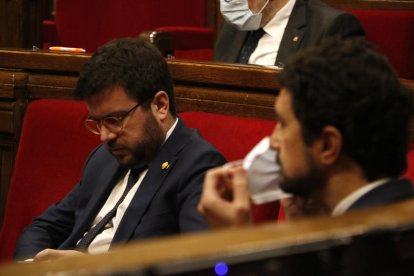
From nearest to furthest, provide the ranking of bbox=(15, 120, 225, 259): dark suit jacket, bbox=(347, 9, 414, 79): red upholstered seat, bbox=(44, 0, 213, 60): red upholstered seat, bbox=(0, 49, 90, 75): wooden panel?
bbox=(15, 120, 225, 259): dark suit jacket → bbox=(0, 49, 90, 75): wooden panel → bbox=(347, 9, 414, 79): red upholstered seat → bbox=(44, 0, 213, 60): red upholstered seat

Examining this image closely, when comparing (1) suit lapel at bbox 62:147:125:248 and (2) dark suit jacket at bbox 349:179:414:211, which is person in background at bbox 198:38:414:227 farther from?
(1) suit lapel at bbox 62:147:125:248

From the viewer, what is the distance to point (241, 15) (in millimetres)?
2422

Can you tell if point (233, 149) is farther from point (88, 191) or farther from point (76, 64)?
point (76, 64)

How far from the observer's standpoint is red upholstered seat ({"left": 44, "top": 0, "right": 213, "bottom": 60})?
3260 millimetres

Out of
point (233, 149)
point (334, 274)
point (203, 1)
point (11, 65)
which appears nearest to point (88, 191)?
point (233, 149)

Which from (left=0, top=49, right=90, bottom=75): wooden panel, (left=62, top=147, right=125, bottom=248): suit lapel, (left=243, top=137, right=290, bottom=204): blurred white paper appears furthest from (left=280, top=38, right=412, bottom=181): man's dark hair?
(left=0, top=49, right=90, bottom=75): wooden panel

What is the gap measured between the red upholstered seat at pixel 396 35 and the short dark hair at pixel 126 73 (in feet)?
4.31

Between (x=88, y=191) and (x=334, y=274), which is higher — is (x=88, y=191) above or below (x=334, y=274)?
below

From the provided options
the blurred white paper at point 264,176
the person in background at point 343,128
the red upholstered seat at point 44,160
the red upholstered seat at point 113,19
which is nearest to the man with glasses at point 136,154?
the red upholstered seat at point 44,160

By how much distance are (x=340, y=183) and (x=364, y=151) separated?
52 millimetres

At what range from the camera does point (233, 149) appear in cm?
164

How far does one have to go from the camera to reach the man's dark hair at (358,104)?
104cm

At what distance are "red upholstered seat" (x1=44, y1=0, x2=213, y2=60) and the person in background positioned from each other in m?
2.12

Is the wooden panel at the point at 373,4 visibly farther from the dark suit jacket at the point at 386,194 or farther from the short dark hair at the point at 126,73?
the dark suit jacket at the point at 386,194
